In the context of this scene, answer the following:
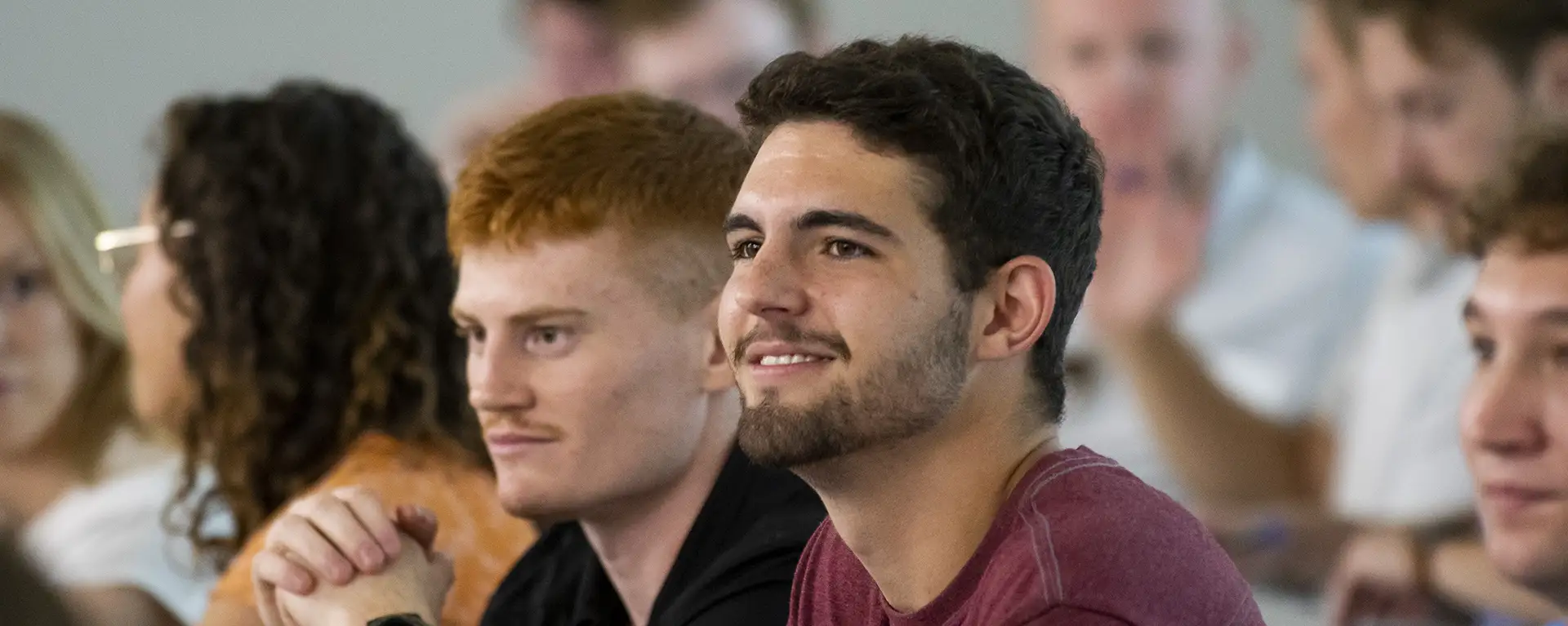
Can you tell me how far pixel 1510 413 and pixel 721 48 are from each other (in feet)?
8.93

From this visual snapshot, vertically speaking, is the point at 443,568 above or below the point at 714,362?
below

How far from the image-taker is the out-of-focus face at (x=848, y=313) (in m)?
1.33

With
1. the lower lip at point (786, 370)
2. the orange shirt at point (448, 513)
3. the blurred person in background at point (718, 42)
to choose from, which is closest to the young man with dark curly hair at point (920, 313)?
the lower lip at point (786, 370)

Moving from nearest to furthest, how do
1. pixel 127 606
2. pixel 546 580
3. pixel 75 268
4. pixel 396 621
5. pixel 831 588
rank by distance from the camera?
1. pixel 831 588
2. pixel 396 621
3. pixel 546 580
4. pixel 127 606
5. pixel 75 268

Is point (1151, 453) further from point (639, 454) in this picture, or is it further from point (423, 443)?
point (639, 454)

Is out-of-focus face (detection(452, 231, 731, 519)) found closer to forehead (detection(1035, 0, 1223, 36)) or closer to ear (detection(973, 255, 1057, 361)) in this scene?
ear (detection(973, 255, 1057, 361))

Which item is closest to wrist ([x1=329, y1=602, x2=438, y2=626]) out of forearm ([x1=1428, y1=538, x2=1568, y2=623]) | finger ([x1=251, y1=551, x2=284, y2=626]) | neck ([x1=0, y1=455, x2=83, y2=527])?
finger ([x1=251, y1=551, x2=284, y2=626])

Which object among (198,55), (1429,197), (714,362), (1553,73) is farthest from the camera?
(198,55)

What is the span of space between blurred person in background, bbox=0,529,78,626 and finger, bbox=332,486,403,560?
971 mm

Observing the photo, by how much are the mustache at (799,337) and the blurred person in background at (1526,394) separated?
0.87 m

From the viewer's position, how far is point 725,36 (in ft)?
14.2

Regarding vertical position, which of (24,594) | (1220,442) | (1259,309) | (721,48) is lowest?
(1220,442)

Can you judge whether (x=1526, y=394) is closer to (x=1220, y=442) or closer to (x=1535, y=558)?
(x=1535, y=558)

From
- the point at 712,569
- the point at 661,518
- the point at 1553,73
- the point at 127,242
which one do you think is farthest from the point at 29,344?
the point at 1553,73
